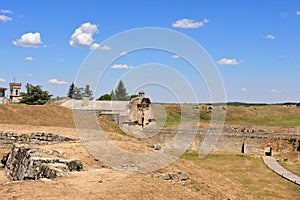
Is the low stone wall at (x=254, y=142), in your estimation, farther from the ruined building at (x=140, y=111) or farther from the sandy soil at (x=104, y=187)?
the sandy soil at (x=104, y=187)

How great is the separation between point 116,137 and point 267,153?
15959mm

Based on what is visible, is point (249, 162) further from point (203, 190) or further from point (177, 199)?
point (177, 199)

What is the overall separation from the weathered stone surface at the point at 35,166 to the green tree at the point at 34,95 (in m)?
40.7

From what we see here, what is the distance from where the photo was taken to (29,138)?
24.4 metres

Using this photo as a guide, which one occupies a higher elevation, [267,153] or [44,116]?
[44,116]

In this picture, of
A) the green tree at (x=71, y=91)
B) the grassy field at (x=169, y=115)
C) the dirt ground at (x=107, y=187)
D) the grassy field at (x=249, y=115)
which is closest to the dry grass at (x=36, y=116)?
the grassy field at (x=169, y=115)

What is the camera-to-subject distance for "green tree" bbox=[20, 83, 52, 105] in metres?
55.5

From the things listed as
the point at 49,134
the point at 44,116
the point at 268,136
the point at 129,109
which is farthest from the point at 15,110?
the point at 268,136

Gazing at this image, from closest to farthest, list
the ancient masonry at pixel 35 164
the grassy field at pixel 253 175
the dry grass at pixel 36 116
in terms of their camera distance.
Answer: the ancient masonry at pixel 35 164 → the grassy field at pixel 253 175 → the dry grass at pixel 36 116

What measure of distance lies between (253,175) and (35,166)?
1614 cm

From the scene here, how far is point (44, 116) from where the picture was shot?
3222 centimetres

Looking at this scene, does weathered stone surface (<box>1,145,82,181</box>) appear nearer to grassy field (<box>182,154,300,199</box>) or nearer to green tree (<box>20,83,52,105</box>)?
grassy field (<box>182,154,300,199</box>)

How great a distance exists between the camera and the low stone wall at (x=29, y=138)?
24094mm

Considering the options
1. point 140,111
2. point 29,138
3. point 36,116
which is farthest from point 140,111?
point 29,138
